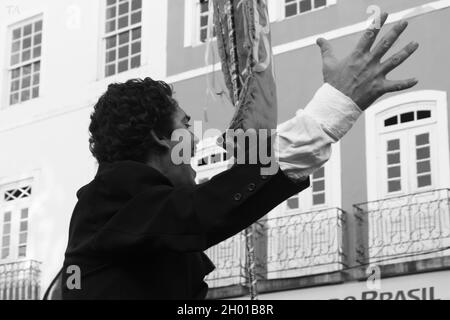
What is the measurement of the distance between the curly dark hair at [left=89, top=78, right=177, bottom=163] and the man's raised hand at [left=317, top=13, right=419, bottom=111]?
44 centimetres

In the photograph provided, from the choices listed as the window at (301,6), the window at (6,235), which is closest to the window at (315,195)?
the window at (301,6)

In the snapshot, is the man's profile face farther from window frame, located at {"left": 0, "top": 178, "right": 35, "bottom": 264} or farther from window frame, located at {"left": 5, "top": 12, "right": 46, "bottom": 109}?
window frame, located at {"left": 5, "top": 12, "right": 46, "bottom": 109}

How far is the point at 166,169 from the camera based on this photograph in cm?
257

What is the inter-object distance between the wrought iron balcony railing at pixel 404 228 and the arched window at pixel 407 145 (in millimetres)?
167

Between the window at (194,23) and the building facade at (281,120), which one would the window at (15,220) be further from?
the window at (194,23)

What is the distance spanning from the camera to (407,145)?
14.6 metres

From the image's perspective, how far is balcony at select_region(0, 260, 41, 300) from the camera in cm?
1773

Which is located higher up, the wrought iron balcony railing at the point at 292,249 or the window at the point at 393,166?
the window at the point at 393,166

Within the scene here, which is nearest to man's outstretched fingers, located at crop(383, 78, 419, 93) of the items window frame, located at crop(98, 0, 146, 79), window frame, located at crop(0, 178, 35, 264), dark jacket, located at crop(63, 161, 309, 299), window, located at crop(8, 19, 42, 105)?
dark jacket, located at crop(63, 161, 309, 299)

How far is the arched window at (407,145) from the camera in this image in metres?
14.3

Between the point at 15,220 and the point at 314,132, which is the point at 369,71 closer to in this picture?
the point at 314,132

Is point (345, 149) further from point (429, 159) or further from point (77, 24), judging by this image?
point (77, 24)

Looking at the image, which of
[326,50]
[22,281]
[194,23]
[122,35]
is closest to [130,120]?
[326,50]
